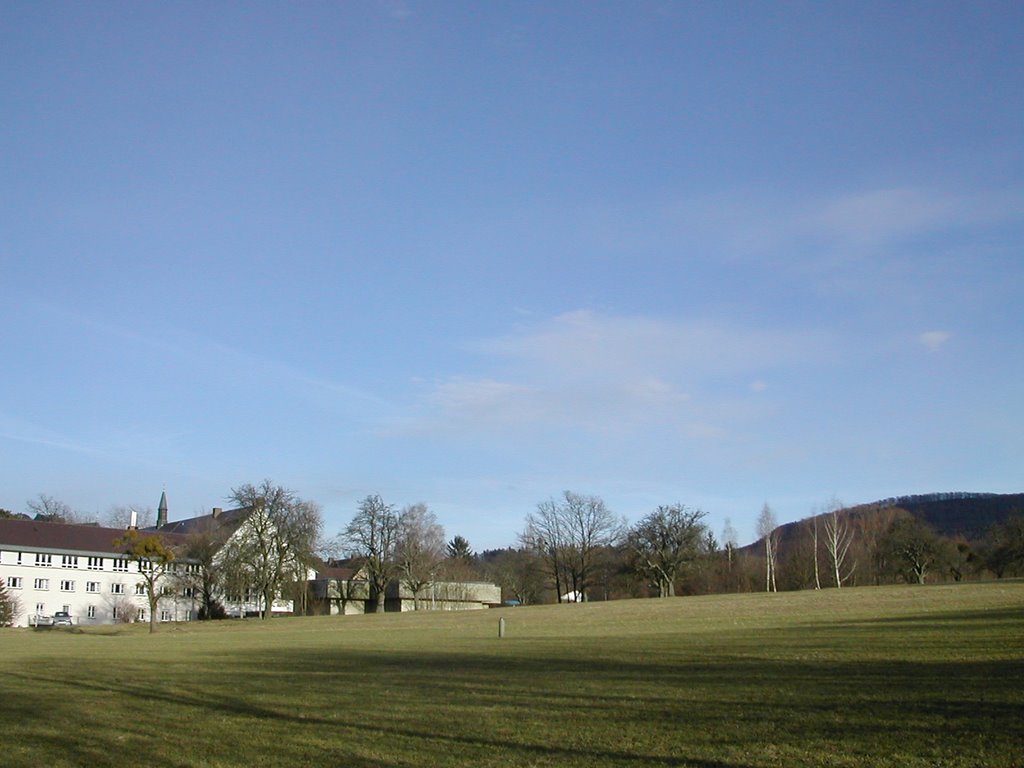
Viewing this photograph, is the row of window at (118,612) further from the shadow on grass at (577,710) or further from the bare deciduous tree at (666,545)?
the shadow on grass at (577,710)

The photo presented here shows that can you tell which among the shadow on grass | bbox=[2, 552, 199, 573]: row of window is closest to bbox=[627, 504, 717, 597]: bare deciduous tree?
bbox=[2, 552, 199, 573]: row of window

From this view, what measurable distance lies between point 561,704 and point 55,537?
110319 mm

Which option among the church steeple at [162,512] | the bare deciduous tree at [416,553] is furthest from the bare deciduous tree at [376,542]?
the church steeple at [162,512]

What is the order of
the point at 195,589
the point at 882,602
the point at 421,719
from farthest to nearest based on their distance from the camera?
1. the point at 195,589
2. the point at 882,602
3. the point at 421,719

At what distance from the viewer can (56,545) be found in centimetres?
11169

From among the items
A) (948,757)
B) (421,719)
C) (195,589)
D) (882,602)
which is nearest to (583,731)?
(421,719)

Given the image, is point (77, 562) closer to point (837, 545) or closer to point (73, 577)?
point (73, 577)

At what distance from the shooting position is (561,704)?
18031mm

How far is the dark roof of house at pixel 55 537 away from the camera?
110 m

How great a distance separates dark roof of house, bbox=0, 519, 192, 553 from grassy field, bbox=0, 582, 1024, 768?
276ft

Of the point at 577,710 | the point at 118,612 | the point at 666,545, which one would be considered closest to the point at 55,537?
the point at 118,612

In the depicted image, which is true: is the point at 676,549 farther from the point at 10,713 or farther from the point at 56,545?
the point at 10,713

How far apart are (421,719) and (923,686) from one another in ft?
29.4

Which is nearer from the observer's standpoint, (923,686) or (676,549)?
(923,686)
